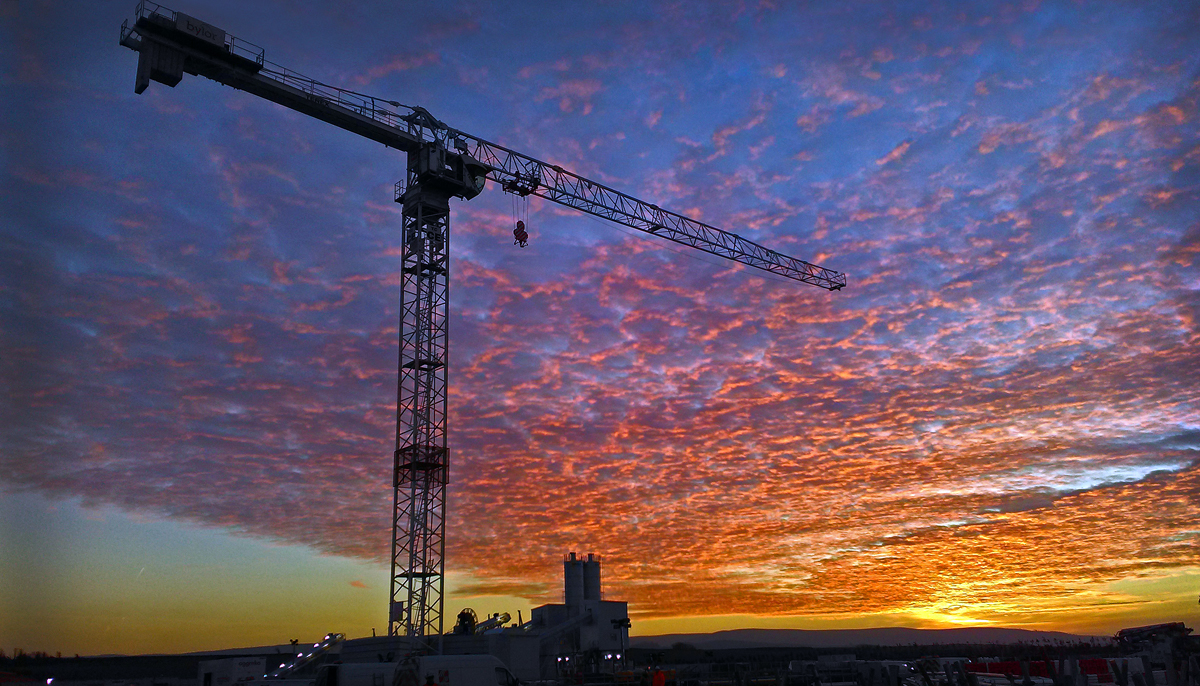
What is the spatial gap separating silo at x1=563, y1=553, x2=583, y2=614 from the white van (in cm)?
3622

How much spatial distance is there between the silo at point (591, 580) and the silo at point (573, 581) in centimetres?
56

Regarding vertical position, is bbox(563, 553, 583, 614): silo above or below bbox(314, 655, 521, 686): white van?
above

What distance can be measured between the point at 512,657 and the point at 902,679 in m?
25.5

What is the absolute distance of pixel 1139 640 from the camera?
7706 cm

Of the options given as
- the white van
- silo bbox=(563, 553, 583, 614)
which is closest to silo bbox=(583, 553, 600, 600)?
silo bbox=(563, 553, 583, 614)

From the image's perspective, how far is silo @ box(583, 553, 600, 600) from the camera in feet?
247

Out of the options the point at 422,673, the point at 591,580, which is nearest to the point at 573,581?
the point at 591,580

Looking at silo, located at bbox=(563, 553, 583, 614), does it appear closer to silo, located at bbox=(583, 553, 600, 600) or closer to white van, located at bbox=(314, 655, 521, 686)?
silo, located at bbox=(583, 553, 600, 600)

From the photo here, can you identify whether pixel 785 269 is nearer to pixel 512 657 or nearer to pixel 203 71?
pixel 512 657

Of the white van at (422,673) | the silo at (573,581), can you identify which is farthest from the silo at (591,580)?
the white van at (422,673)

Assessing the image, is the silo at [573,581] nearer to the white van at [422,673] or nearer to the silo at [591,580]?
the silo at [591,580]

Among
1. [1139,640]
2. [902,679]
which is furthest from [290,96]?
[1139,640]

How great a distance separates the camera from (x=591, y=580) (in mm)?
75688

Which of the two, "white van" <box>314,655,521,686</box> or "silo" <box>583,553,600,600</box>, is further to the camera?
"silo" <box>583,553,600,600</box>
